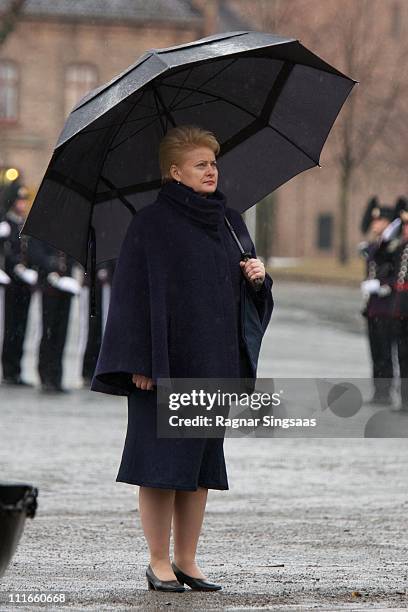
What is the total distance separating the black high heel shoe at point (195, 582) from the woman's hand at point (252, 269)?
3.80 ft

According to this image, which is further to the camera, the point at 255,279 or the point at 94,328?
the point at 94,328

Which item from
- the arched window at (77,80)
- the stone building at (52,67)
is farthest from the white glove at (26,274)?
the arched window at (77,80)

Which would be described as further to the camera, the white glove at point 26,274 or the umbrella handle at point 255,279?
the white glove at point 26,274

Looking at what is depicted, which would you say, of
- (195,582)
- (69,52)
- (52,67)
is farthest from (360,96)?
(195,582)

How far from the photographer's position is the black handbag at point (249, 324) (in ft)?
21.3

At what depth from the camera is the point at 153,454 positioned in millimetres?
6410

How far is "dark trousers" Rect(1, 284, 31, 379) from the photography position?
17.3 meters

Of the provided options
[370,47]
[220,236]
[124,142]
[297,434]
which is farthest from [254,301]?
[370,47]

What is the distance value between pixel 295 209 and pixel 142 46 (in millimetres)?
Answer: 16547

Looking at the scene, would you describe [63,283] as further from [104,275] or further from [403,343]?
[403,343]

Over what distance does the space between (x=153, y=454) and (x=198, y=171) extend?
1084 mm

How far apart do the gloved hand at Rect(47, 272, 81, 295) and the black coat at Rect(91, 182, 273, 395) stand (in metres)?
10.3

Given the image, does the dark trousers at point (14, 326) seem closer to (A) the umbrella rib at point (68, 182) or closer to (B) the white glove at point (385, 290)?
(B) the white glove at point (385, 290)

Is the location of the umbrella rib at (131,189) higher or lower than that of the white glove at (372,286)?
lower
